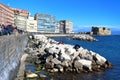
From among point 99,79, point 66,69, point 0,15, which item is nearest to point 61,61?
point 66,69

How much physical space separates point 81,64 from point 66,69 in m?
2.09

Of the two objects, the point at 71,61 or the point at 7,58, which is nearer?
the point at 7,58

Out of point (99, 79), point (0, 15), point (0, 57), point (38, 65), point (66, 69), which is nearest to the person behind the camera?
point (0, 57)

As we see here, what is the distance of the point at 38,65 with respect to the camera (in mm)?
39344

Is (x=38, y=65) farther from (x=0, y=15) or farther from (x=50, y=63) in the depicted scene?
(x=0, y=15)

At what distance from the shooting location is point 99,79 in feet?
111

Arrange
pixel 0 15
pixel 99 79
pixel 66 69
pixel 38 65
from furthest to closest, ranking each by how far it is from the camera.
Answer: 1. pixel 0 15
2. pixel 38 65
3. pixel 66 69
4. pixel 99 79

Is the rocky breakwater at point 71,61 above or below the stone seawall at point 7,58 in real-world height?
below

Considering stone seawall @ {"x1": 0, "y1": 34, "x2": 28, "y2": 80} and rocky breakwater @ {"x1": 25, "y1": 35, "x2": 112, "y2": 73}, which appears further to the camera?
rocky breakwater @ {"x1": 25, "y1": 35, "x2": 112, "y2": 73}

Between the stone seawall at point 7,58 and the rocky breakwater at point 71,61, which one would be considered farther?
the rocky breakwater at point 71,61

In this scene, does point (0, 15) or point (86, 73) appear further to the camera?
point (0, 15)

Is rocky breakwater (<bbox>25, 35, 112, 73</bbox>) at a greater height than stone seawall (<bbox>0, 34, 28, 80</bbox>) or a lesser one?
lesser

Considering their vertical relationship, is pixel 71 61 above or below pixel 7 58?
below

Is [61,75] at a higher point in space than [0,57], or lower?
lower
